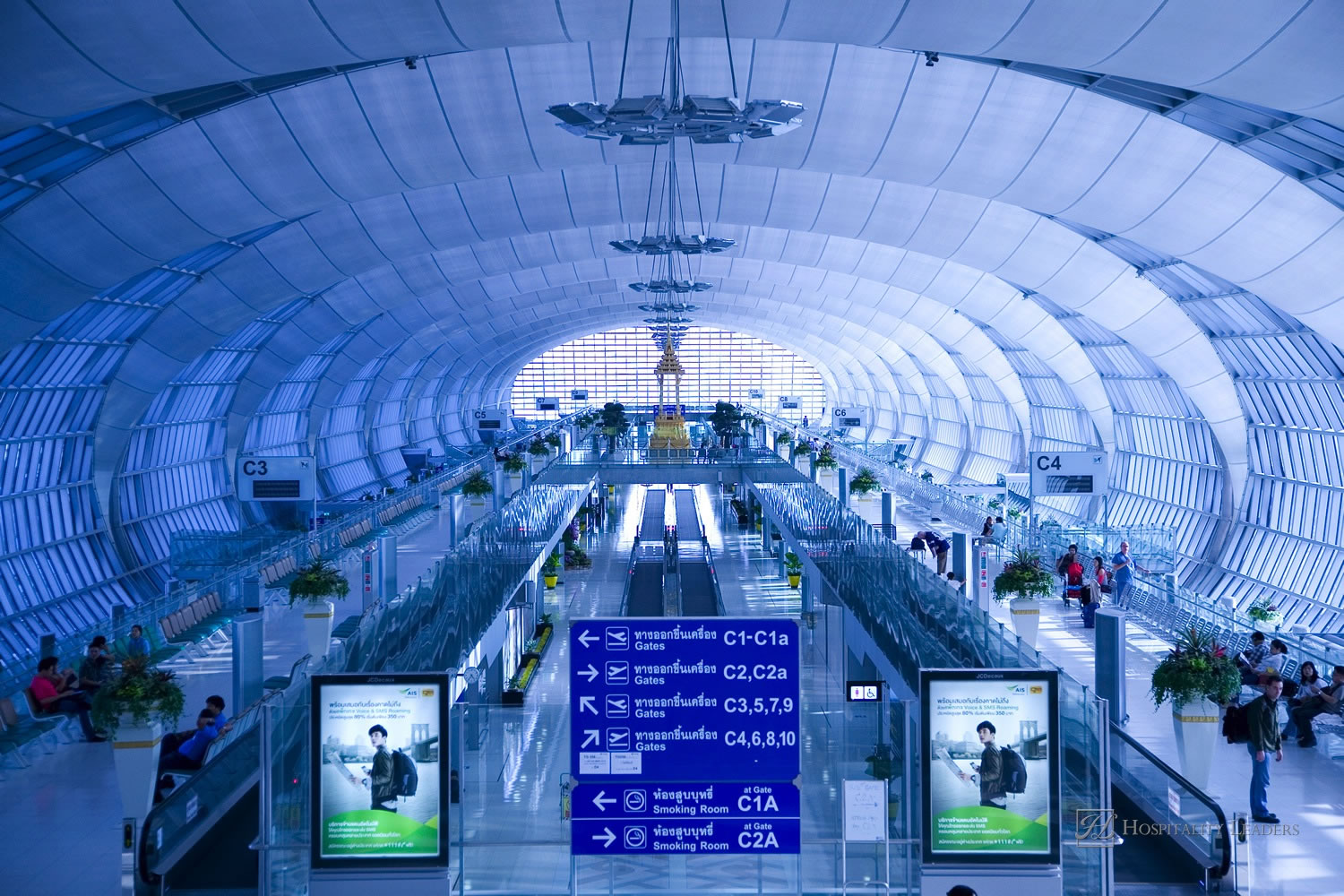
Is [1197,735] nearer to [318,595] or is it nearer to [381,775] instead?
[381,775]

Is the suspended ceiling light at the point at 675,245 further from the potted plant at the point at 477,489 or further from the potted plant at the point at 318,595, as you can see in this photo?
the potted plant at the point at 477,489

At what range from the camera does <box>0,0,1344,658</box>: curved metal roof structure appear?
17.4m

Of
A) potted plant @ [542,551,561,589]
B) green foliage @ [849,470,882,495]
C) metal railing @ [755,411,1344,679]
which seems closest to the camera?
metal railing @ [755,411,1344,679]

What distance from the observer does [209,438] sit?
164ft

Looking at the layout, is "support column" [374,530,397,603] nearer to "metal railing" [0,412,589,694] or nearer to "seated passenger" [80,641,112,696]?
"metal railing" [0,412,589,694]

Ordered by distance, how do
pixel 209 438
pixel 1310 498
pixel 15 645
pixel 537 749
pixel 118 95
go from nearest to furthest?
pixel 537 749 < pixel 118 95 < pixel 15 645 < pixel 1310 498 < pixel 209 438

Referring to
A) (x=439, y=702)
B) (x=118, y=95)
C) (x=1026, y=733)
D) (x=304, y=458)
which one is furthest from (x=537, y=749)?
(x=304, y=458)

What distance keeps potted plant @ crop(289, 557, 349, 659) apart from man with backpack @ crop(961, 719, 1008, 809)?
14.0 m

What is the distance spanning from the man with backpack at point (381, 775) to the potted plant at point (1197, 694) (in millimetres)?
7817

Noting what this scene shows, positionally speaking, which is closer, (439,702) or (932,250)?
(439,702)

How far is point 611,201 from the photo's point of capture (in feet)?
117

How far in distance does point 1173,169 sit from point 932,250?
12.8 metres

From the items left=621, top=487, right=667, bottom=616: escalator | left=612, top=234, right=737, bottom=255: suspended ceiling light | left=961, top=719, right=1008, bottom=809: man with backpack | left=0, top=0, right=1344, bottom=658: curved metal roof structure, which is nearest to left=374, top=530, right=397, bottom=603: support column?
left=0, top=0, right=1344, bottom=658: curved metal roof structure

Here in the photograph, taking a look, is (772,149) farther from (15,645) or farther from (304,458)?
(15,645)
